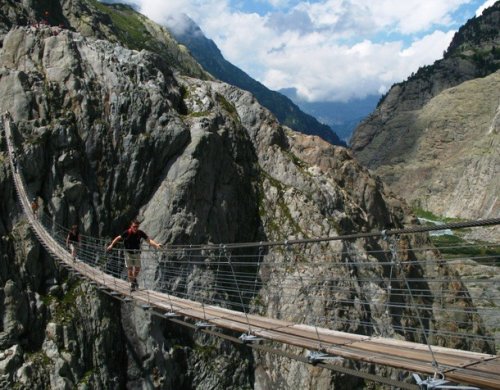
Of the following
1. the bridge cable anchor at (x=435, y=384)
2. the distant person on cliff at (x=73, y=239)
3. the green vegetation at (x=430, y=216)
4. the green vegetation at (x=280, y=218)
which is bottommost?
the bridge cable anchor at (x=435, y=384)

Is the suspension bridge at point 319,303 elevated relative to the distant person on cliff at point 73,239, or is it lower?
lower

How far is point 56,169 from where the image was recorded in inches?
991

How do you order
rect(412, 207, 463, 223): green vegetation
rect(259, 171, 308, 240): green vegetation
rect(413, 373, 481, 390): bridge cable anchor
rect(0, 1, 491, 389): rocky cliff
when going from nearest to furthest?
1. rect(413, 373, 481, 390): bridge cable anchor
2. rect(0, 1, 491, 389): rocky cliff
3. rect(259, 171, 308, 240): green vegetation
4. rect(412, 207, 463, 223): green vegetation

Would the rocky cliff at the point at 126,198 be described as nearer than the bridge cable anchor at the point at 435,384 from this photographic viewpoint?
No

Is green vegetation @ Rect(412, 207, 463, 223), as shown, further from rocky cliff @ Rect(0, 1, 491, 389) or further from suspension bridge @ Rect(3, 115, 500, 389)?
rocky cliff @ Rect(0, 1, 491, 389)

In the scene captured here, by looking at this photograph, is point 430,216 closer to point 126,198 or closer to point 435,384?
point 126,198

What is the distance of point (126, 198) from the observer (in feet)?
91.7

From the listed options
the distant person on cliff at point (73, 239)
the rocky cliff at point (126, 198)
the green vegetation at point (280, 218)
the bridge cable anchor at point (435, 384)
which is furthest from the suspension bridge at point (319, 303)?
the green vegetation at point (280, 218)

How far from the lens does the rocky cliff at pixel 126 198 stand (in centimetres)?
2164

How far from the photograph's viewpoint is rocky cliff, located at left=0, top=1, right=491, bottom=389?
21.6 metres

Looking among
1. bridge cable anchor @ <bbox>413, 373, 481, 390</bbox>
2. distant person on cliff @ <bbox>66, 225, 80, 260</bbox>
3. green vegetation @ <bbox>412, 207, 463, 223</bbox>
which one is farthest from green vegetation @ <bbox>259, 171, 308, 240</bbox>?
green vegetation @ <bbox>412, 207, 463, 223</bbox>

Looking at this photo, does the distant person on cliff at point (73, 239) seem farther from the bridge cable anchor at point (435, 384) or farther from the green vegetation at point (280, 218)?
the bridge cable anchor at point (435, 384)

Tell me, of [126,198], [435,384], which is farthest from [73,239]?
[435,384]

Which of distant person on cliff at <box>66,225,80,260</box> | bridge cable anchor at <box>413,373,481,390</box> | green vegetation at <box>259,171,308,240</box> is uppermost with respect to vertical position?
green vegetation at <box>259,171,308,240</box>
